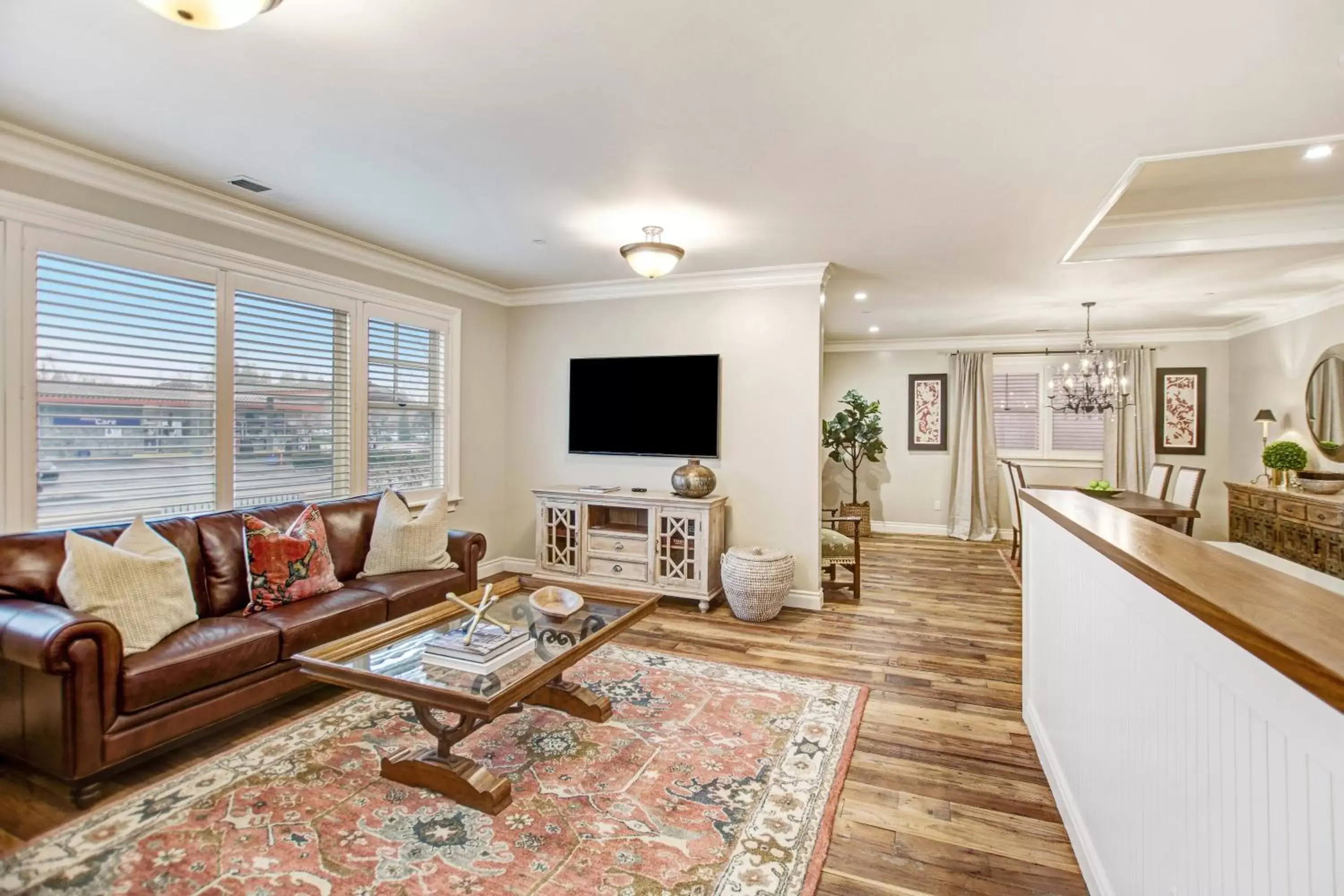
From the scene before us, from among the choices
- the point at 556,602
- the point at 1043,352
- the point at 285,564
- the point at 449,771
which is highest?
the point at 1043,352

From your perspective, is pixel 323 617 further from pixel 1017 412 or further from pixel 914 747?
pixel 1017 412

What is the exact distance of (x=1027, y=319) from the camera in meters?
6.57

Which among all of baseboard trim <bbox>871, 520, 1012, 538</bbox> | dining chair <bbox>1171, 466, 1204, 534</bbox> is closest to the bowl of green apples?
dining chair <bbox>1171, 466, 1204, 534</bbox>

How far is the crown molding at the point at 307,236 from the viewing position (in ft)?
8.95

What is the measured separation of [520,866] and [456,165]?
284 cm

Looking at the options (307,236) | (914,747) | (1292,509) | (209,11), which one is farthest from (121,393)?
(1292,509)

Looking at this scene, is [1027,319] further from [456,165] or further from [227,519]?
[227,519]

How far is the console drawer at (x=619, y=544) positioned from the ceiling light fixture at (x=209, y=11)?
12.3 feet

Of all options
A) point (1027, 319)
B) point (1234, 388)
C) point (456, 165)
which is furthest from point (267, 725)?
point (1234, 388)

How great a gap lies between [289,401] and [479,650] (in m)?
2.47

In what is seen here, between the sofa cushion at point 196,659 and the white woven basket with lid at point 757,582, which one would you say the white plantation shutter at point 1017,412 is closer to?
the white woven basket with lid at point 757,582

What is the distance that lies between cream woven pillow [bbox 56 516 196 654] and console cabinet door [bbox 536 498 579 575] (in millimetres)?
2585

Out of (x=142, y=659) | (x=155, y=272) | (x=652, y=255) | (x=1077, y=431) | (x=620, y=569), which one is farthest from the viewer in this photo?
(x=1077, y=431)

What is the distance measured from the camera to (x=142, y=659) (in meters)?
2.30
